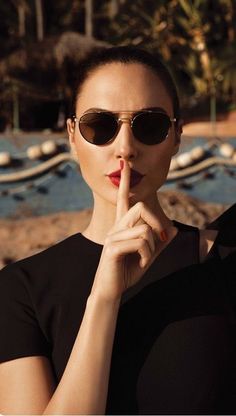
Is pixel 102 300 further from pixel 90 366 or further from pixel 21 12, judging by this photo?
pixel 21 12

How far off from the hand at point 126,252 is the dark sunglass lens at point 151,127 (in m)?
0.24

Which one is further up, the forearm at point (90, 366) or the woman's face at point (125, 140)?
the woman's face at point (125, 140)

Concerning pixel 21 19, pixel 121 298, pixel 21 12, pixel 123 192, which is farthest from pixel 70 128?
pixel 21 12

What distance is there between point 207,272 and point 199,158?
9.25 metres

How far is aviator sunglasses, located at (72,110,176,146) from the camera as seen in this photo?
1.45 meters

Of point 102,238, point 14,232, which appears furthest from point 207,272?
point 14,232

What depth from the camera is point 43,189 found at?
34.3ft

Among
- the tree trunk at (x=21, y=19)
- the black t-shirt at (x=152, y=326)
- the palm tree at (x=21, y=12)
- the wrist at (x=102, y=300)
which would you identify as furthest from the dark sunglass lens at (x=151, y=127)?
the tree trunk at (x=21, y=19)

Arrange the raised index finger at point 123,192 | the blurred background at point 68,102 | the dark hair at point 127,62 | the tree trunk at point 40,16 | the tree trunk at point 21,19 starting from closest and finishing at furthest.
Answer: the raised index finger at point 123,192, the dark hair at point 127,62, the blurred background at point 68,102, the tree trunk at point 40,16, the tree trunk at point 21,19

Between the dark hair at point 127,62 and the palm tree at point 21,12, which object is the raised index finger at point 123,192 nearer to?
the dark hair at point 127,62

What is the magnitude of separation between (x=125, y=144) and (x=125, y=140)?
12 mm

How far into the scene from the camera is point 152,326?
1.42 m

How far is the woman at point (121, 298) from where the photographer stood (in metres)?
1.29

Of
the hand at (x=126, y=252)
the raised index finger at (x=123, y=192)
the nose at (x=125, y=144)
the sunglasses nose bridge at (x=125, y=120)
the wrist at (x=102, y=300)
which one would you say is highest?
the sunglasses nose bridge at (x=125, y=120)
